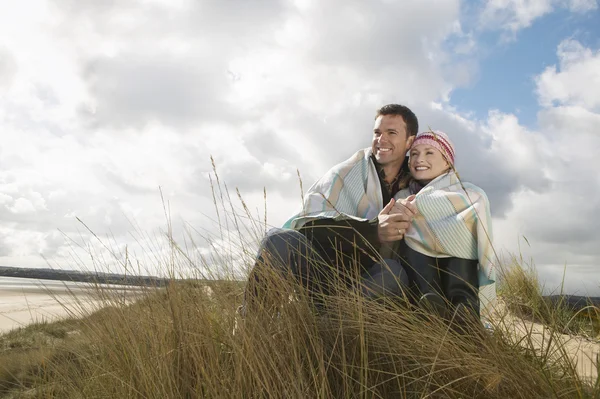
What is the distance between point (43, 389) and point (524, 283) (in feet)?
17.7

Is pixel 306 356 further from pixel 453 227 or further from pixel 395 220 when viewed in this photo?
pixel 453 227

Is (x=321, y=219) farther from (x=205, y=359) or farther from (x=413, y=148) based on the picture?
(x=205, y=359)

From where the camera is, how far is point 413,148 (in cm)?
297

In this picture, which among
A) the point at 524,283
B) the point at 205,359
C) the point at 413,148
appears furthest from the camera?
the point at 524,283

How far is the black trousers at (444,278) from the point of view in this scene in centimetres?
255

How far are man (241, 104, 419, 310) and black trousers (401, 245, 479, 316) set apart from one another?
3.9 inches

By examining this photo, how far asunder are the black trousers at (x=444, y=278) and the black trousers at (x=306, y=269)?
83 millimetres

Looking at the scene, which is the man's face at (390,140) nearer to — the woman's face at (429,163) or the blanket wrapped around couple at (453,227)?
the woman's face at (429,163)

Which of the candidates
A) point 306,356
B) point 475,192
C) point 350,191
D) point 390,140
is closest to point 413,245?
point 475,192

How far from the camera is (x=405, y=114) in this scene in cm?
330

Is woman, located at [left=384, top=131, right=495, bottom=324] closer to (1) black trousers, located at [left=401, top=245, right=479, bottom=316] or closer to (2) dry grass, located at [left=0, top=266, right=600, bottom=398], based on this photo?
(1) black trousers, located at [left=401, top=245, right=479, bottom=316]

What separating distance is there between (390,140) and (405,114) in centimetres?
23

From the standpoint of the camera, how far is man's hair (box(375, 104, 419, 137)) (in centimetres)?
329

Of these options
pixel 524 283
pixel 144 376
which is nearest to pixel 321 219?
pixel 144 376
